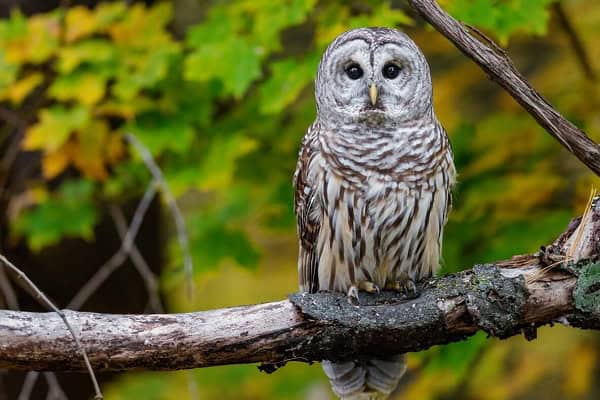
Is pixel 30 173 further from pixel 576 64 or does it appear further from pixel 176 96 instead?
pixel 576 64

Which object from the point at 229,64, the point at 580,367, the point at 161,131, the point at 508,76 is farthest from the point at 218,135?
the point at 580,367

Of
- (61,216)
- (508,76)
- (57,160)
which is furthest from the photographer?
(61,216)

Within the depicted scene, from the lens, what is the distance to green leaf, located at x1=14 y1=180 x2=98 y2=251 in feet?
15.2

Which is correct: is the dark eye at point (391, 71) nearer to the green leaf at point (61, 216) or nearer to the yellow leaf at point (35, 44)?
the yellow leaf at point (35, 44)

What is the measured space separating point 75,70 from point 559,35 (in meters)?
2.93

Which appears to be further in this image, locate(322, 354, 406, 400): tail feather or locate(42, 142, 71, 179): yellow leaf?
locate(42, 142, 71, 179): yellow leaf

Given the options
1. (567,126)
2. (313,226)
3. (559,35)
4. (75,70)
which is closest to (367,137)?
(313,226)

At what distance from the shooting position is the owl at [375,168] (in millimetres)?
3562

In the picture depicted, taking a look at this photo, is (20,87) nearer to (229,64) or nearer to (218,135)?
(218,135)

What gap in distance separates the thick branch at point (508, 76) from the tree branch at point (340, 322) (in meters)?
0.23

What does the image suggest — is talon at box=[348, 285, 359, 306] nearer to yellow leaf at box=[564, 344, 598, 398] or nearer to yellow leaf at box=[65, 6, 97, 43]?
yellow leaf at box=[65, 6, 97, 43]

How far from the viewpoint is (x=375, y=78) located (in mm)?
3609

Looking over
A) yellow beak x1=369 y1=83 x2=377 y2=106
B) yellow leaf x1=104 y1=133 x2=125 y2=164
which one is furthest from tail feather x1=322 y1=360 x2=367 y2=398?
yellow leaf x1=104 y1=133 x2=125 y2=164

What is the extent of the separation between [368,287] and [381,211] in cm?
36
